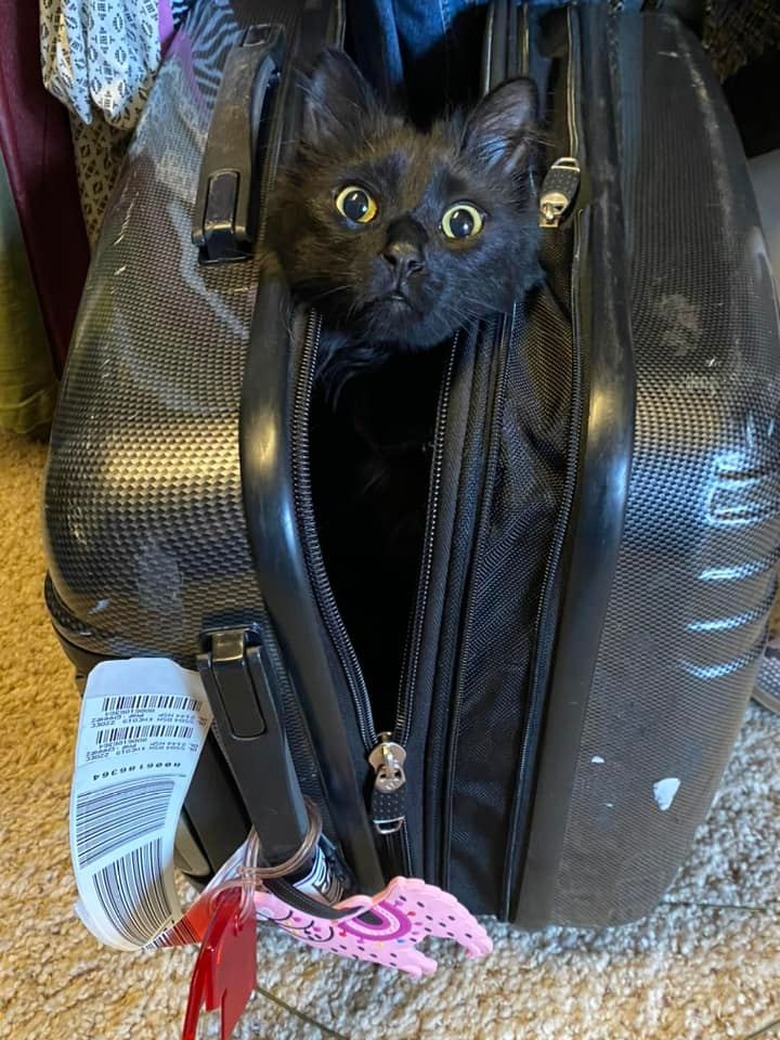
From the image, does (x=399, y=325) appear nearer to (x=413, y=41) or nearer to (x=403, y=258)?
(x=403, y=258)

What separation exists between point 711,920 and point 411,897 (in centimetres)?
32

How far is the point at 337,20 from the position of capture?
715mm

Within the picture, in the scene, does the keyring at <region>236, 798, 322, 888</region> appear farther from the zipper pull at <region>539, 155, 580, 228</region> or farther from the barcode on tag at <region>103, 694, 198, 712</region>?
the zipper pull at <region>539, 155, 580, 228</region>

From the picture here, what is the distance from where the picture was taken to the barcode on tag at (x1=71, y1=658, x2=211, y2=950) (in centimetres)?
53

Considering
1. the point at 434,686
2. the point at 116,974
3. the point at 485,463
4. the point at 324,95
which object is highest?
the point at 324,95

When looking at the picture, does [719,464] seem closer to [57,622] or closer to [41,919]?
[57,622]

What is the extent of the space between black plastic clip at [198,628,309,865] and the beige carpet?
0.22 m

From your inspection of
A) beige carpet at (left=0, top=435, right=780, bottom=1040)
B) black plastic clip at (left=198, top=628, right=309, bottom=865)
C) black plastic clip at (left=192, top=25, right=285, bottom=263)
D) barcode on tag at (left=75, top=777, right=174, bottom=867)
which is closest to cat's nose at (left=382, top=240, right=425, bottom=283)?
black plastic clip at (left=192, top=25, right=285, bottom=263)

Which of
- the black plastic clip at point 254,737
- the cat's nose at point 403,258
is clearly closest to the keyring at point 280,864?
the black plastic clip at point 254,737

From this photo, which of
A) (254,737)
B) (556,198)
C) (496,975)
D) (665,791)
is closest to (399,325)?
(556,198)

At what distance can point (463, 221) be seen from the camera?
0.58m

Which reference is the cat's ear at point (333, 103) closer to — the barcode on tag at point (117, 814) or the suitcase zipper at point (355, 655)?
the suitcase zipper at point (355, 655)

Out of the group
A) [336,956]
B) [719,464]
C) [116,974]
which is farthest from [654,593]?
[116,974]

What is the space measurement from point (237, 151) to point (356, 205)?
0.10 meters
